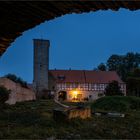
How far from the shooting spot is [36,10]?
11.2 feet

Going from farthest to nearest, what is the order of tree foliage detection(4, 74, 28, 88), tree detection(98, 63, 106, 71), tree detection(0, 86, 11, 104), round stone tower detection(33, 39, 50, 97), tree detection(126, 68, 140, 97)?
tree detection(98, 63, 106, 71) < round stone tower detection(33, 39, 50, 97) < tree detection(126, 68, 140, 97) < tree foliage detection(4, 74, 28, 88) < tree detection(0, 86, 11, 104)

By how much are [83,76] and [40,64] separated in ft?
35.2

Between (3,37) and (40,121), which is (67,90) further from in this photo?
(3,37)

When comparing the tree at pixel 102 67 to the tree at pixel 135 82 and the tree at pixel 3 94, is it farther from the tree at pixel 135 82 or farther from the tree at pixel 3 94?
the tree at pixel 3 94

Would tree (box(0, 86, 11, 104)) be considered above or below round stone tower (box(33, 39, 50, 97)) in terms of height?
below

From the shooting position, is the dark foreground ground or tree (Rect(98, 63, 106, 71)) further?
tree (Rect(98, 63, 106, 71))

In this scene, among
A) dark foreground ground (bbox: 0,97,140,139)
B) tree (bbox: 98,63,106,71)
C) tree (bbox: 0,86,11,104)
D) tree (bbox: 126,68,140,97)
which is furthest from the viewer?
tree (bbox: 98,63,106,71)

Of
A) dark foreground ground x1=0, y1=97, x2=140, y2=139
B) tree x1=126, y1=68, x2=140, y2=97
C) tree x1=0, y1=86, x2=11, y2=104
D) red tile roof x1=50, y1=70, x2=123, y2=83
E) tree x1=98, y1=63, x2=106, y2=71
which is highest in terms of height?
tree x1=98, y1=63, x2=106, y2=71

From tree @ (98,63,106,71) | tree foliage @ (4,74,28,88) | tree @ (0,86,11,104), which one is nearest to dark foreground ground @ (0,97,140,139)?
tree @ (0,86,11,104)

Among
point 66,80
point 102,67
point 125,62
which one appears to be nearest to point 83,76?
point 66,80

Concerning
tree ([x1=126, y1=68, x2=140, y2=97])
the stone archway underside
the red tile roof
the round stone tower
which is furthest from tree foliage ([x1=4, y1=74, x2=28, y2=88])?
the stone archway underside

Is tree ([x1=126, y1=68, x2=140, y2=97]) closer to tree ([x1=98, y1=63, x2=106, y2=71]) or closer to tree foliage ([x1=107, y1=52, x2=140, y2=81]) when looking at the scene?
tree foliage ([x1=107, y1=52, x2=140, y2=81])

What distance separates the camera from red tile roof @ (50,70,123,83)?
7962 centimetres

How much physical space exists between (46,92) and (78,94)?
28.5ft
